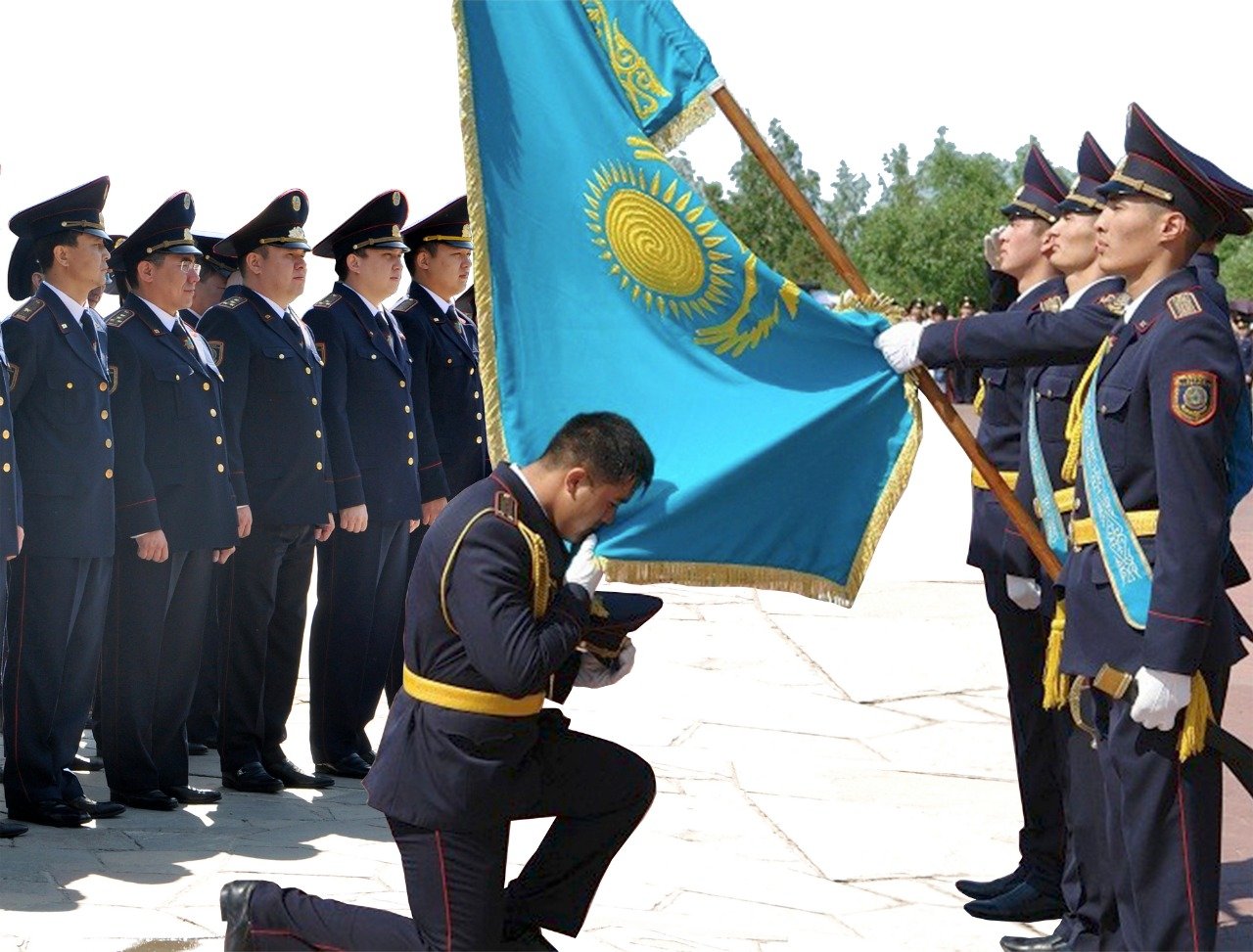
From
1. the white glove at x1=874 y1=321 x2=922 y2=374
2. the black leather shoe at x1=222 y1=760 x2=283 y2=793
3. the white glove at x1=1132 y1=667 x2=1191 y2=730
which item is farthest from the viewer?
the black leather shoe at x1=222 y1=760 x2=283 y2=793

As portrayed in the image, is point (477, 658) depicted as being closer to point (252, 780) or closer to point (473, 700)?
point (473, 700)

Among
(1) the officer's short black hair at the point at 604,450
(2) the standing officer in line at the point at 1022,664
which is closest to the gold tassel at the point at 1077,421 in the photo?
(2) the standing officer in line at the point at 1022,664

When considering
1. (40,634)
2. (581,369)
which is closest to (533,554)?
(581,369)

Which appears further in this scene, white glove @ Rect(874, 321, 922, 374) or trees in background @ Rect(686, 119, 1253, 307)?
trees in background @ Rect(686, 119, 1253, 307)

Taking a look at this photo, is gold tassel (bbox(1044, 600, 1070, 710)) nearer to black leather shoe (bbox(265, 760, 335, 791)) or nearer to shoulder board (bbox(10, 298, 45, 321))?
black leather shoe (bbox(265, 760, 335, 791))

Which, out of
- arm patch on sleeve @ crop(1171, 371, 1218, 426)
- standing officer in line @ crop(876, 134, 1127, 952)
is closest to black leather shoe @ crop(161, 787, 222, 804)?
standing officer in line @ crop(876, 134, 1127, 952)

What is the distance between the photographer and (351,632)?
7.94m

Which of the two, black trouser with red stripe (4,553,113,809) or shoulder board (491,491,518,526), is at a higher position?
shoulder board (491,491,518,526)

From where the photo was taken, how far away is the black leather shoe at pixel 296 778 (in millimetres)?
7543

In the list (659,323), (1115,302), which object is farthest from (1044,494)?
(659,323)

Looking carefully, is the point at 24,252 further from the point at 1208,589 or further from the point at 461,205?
the point at 1208,589

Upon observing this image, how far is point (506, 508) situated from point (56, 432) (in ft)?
8.46

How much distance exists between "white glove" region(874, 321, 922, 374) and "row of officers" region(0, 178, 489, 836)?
8.88 feet

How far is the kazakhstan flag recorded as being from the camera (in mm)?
5578
